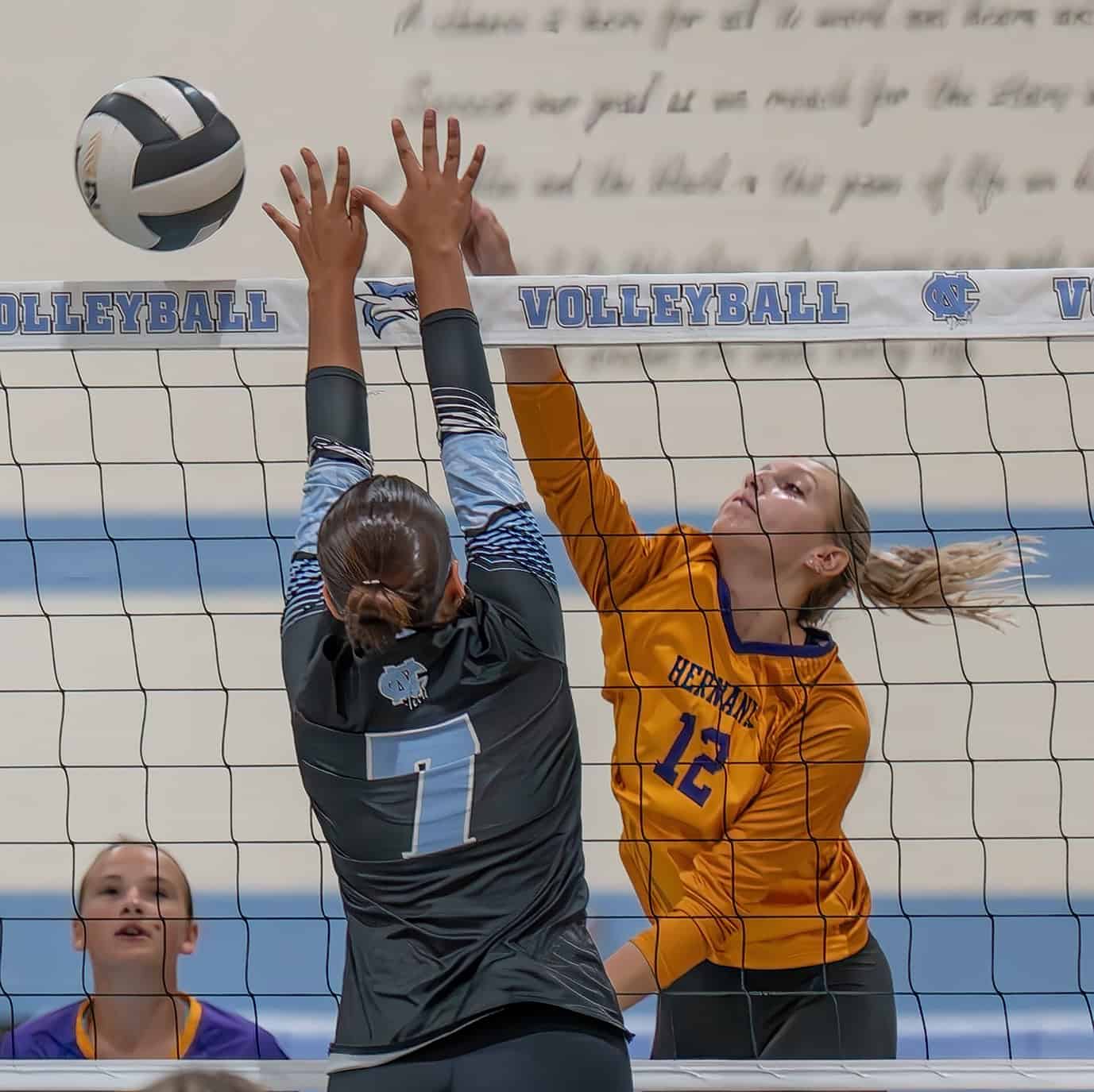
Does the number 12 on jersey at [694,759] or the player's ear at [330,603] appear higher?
the player's ear at [330,603]

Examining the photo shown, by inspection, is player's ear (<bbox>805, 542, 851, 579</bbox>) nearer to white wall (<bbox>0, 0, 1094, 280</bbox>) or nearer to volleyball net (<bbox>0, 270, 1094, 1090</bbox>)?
volleyball net (<bbox>0, 270, 1094, 1090</bbox>)

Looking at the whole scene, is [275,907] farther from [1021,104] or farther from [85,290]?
[1021,104]

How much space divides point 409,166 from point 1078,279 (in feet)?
3.61

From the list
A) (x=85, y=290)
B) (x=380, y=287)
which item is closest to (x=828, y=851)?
(x=380, y=287)

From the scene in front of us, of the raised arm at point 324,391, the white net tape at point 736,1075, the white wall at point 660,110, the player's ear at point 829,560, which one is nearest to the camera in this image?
the raised arm at point 324,391

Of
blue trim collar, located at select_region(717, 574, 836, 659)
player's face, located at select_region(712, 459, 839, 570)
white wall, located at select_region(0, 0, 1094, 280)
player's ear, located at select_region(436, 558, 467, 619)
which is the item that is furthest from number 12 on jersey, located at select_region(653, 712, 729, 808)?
white wall, located at select_region(0, 0, 1094, 280)

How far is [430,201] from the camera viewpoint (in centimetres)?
199

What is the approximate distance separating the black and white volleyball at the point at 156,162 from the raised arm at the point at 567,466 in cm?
40

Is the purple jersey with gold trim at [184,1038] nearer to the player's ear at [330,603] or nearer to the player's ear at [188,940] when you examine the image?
the player's ear at [188,940]

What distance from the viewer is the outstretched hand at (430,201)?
1974 mm

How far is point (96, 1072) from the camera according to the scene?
7.73 ft

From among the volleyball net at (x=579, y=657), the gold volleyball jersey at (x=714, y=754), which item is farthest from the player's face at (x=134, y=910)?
the volleyball net at (x=579, y=657)

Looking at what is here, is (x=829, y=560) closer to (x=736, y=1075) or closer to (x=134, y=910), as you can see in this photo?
(x=736, y=1075)

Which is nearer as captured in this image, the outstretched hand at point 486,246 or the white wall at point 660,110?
the outstretched hand at point 486,246
